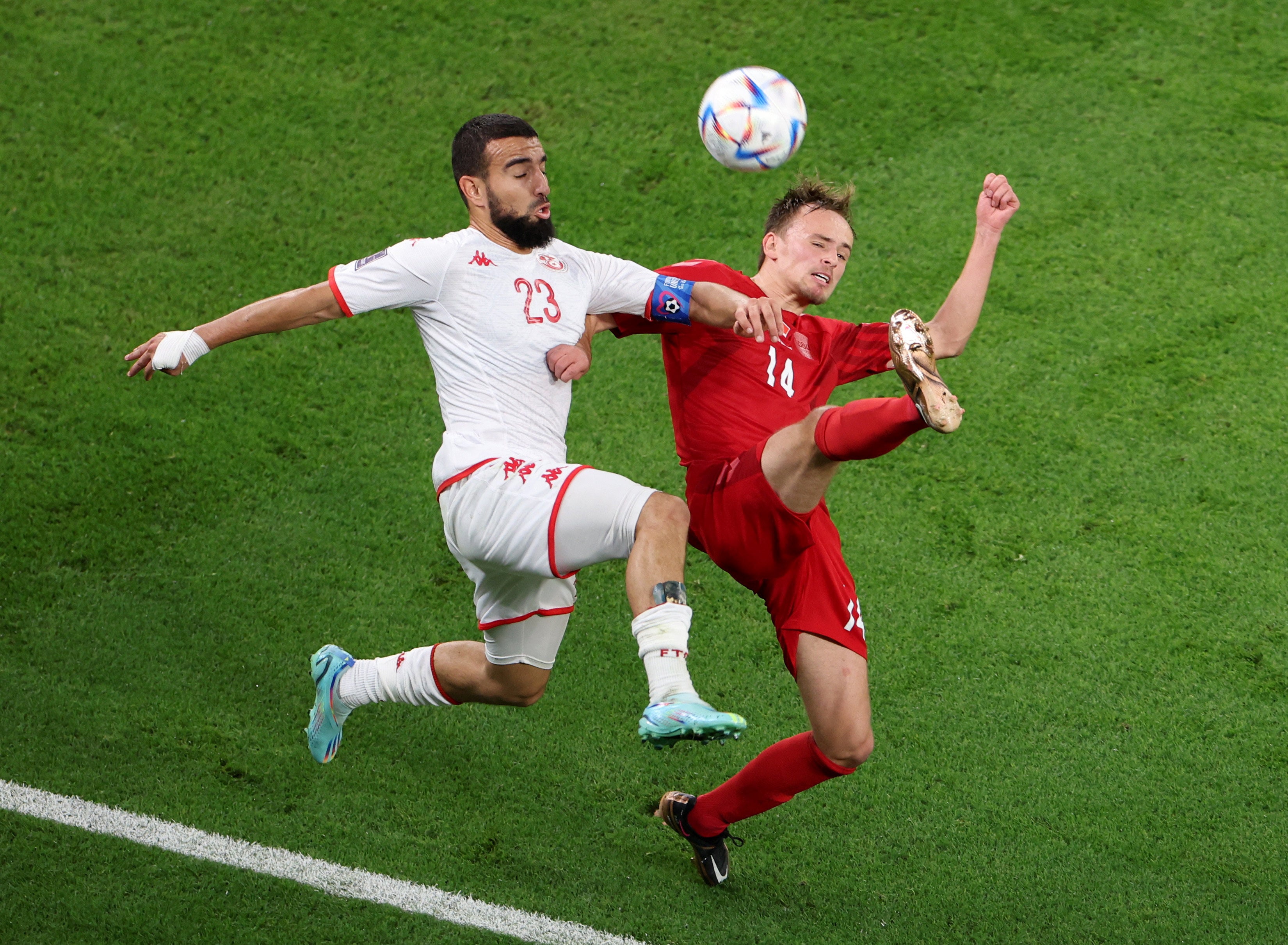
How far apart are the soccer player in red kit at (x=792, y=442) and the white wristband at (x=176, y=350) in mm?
1067

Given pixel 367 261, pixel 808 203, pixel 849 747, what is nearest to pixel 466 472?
pixel 367 261

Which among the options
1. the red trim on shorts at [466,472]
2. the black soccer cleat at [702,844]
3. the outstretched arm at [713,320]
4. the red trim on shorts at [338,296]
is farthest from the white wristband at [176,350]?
the black soccer cleat at [702,844]

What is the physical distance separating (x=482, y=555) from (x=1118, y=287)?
417 centimetres

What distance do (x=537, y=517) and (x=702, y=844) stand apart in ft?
4.62

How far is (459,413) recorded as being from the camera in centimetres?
390

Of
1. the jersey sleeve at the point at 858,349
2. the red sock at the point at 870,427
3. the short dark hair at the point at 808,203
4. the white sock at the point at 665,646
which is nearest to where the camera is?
the white sock at the point at 665,646

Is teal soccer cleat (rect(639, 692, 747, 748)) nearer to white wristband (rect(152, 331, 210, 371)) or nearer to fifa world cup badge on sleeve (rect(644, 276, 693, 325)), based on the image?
fifa world cup badge on sleeve (rect(644, 276, 693, 325))

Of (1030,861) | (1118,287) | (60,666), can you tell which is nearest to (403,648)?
(60,666)

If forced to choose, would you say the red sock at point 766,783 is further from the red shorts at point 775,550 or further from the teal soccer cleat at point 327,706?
the teal soccer cleat at point 327,706

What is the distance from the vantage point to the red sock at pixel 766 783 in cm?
403

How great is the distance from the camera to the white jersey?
151 inches

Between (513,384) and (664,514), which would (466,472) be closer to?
(513,384)

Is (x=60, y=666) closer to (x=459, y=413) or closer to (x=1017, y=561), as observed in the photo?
(x=459, y=413)

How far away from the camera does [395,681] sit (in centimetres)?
439
